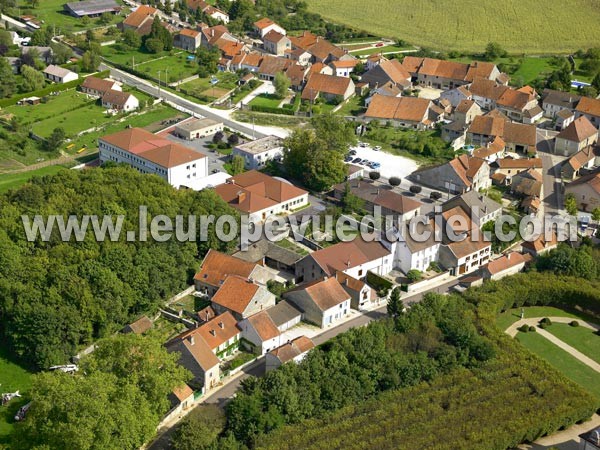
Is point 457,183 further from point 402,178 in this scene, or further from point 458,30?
point 458,30

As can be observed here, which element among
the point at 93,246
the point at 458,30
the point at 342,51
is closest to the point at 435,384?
the point at 93,246

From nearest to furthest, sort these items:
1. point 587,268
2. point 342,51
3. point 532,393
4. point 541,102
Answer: point 532,393 → point 587,268 → point 541,102 → point 342,51

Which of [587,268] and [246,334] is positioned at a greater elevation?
[587,268]

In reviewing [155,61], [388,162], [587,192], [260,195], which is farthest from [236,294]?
→ [155,61]

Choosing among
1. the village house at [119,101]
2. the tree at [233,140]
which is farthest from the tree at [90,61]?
the tree at [233,140]

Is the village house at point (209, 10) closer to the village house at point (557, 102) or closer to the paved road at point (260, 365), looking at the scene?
the village house at point (557, 102)

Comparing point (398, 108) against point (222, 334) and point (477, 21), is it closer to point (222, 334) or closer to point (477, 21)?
point (222, 334)

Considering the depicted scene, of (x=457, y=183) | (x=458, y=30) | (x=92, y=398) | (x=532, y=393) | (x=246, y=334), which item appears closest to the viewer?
(x=92, y=398)
